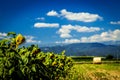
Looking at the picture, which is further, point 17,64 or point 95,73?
point 95,73

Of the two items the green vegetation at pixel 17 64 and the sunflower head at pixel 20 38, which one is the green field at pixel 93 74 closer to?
the green vegetation at pixel 17 64

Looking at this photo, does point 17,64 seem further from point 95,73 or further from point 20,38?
point 95,73

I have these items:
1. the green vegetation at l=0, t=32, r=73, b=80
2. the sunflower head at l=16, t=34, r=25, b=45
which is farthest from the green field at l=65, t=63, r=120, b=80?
the sunflower head at l=16, t=34, r=25, b=45

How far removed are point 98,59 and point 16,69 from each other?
40.2 meters

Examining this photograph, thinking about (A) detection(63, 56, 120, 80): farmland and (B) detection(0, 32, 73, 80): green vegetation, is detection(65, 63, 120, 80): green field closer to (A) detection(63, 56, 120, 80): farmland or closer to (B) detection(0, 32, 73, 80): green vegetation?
(A) detection(63, 56, 120, 80): farmland

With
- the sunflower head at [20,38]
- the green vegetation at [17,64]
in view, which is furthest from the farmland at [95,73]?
the sunflower head at [20,38]

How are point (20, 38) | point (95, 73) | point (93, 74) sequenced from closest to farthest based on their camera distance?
point (20, 38) < point (93, 74) < point (95, 73)

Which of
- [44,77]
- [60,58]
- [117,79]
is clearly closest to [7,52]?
[44,77]

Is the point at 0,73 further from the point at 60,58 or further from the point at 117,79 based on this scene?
the point at 117,79

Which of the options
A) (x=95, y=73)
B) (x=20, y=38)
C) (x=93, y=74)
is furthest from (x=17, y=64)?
(x=95, y=73)

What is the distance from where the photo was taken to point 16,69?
17.2 ft

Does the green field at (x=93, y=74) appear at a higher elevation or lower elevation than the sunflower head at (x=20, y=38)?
lower

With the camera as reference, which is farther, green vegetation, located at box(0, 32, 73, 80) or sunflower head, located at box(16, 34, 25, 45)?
green vegetation, located at box(0, 32, 73, 80)

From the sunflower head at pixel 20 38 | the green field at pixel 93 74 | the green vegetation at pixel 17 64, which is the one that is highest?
the sunflower head at pixel 20 38
